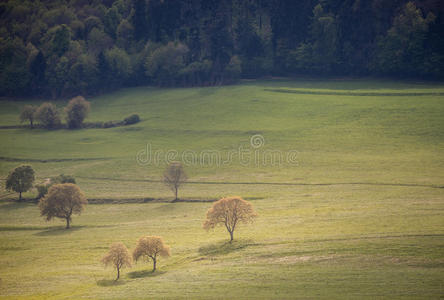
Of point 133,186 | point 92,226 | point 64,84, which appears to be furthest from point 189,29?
point 92,226

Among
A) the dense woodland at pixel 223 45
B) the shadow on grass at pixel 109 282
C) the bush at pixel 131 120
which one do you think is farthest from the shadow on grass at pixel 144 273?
the dense woodland at pixel 223 45

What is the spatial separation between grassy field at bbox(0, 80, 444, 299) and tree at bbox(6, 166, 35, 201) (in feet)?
10.1

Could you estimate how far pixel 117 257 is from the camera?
55.4 metres

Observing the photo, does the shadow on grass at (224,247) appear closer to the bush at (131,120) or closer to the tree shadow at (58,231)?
the tree shadow at (58,231)

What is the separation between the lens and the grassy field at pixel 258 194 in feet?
168

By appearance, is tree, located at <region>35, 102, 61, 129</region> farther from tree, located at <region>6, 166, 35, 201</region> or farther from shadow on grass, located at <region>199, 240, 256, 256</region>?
shadow on grass, located at <region>199, 240, 256, 256</region>

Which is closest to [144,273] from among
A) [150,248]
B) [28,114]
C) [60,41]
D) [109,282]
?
[150,248]

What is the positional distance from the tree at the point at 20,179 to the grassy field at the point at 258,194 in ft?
10.1

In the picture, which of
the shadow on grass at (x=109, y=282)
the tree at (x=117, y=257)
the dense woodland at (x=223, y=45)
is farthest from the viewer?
the dense woodland at (x=223, y=45)

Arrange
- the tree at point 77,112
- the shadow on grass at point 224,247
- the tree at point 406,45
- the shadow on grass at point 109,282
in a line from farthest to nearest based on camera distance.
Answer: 1. the tree at point 406,45
2. the tree at point 77,112
3. the shadow on grass at point 224,247
4. the shadow on grass at point 109,282

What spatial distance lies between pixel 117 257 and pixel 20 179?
43.6 meters

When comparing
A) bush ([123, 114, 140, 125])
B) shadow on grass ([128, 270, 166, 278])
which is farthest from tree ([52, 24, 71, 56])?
shadow on grass ([128, 270, 166, 278])

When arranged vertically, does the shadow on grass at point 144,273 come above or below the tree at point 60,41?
below

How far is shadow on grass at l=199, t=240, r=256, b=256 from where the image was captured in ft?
198
